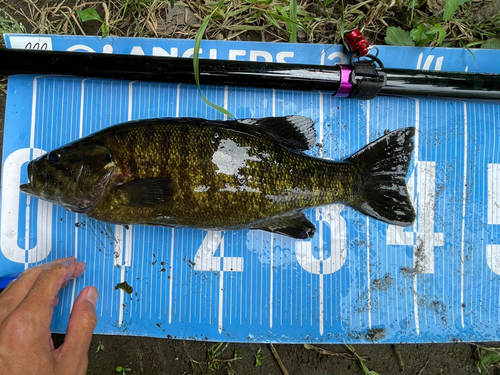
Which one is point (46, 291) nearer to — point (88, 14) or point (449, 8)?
point (88, 14)

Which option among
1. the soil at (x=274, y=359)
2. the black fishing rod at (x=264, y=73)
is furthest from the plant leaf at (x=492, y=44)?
the black fishing rod at (x=264, y=73)

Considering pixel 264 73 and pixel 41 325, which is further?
pixel 264 73

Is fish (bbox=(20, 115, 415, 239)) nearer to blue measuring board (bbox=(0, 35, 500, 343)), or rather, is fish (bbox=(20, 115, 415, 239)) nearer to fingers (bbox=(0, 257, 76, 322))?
blue measuring board (bbox=(0, 35, 500, 343))

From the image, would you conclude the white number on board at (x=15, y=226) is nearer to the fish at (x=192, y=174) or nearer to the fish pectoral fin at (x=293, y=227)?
the fish at (x=192, y=174)

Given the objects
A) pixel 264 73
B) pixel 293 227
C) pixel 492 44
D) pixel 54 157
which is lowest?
pixel 293 227

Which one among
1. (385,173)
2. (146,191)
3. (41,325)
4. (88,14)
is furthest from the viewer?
(88,14)

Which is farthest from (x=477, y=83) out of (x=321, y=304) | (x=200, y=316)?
(x=200, y=316)

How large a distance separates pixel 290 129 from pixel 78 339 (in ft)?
6.66

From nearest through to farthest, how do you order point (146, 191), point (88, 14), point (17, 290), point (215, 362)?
point (146, 191) < point (17, 290) < point (88, 14) < point (215, 362)

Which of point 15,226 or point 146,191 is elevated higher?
point 146,191

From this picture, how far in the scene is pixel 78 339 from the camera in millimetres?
2236

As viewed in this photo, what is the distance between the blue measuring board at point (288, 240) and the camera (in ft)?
8.54

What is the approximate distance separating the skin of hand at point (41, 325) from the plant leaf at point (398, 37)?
301 cm

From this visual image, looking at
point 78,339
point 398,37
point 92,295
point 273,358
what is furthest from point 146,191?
point 398,37
